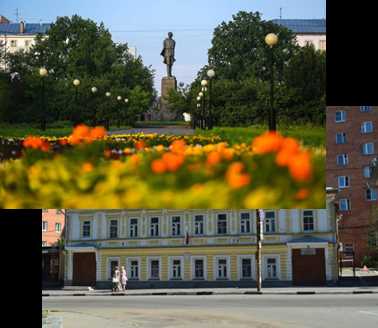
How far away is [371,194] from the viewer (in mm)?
28031

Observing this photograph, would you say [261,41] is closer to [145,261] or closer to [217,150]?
[217,150]

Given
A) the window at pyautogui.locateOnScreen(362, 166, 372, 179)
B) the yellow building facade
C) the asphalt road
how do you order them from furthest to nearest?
1. the window at pyautogui.locateOnScreen(362, 166, 372, 179)
2. the yellow building facade
3. the asphalt road

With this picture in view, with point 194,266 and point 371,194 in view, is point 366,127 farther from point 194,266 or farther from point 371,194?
point 194,266

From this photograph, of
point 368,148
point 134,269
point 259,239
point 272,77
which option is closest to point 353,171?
point 368,148

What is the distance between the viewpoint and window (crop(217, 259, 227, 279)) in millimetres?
16422

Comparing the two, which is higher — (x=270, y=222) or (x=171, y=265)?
(x=270, y=222)

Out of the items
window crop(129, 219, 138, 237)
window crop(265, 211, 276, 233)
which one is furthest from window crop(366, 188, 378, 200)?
window crop(129, 219, 138, 237)

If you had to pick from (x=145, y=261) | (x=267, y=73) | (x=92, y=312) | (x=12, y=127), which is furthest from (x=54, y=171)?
(x=145, y=261)

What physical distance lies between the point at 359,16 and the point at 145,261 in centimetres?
1101

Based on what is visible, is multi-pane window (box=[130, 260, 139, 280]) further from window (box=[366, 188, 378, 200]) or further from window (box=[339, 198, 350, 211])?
window (box=[366, 188, 378, 200])

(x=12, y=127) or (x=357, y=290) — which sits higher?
(x=12, y=127)

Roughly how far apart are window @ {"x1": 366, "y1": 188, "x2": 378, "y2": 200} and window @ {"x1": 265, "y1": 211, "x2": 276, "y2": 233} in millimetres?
11343

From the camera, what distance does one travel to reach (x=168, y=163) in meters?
5.85

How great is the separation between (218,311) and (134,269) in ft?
13.7
